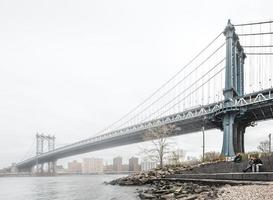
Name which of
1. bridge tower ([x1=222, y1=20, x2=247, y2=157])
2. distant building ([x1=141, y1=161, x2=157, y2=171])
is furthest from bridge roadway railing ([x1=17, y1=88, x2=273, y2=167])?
distant building ([x1=141, y1=161, x2=157, y2=171])

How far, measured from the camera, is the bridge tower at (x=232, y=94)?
62312mm

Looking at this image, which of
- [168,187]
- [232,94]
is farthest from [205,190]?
[232,94]

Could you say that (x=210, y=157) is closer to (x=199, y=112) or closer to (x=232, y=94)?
(x=232, y=94)

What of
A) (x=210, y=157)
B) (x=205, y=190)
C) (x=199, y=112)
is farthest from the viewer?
(x=199, y=112)

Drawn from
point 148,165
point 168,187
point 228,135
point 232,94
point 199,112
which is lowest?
point 148,165

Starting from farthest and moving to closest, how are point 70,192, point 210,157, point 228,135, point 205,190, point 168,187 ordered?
point 228,135
point 210,157
point 70,192
point 168,187
point 205,190

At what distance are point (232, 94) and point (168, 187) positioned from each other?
1394 inches

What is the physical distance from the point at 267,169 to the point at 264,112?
119ft

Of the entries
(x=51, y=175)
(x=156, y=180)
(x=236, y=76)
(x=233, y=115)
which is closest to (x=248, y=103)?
(x=233, y=115)

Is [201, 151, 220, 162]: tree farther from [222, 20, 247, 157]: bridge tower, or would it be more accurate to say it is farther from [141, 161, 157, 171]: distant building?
[141, 161, 157, 171]: distant building

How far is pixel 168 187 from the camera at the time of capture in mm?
31812

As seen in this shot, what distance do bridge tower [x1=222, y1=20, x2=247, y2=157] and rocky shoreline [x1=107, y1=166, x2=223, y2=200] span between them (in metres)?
15.8

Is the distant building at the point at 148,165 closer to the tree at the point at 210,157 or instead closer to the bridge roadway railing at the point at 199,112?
the bridge roadway railing at the point at 199,112

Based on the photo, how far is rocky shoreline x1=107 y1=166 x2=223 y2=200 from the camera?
24.4 m
